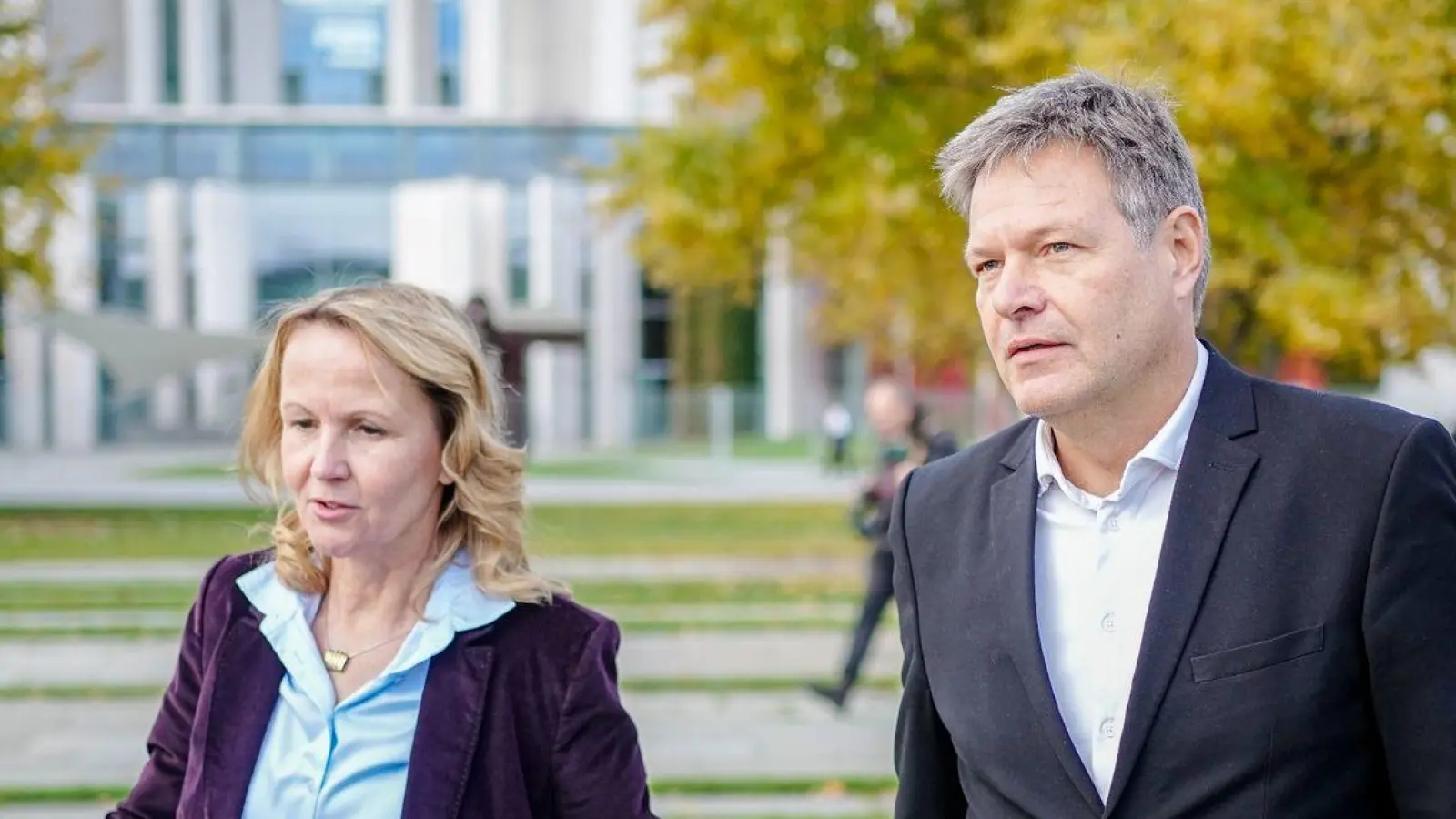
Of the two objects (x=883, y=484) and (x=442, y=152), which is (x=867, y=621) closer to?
(x=883, y=484)

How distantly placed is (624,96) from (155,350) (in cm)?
1802

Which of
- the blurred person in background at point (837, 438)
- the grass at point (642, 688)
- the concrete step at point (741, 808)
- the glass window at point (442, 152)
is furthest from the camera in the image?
the glass window at point (442, 152)

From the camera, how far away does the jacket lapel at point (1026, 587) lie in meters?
2.20

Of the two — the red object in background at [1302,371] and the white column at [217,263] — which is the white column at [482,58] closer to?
the white column at [217,263]

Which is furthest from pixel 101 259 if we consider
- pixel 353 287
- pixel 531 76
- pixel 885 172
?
pixel 353 287

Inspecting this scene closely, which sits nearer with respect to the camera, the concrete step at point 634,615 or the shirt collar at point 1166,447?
the shirt collar at point 1166,447

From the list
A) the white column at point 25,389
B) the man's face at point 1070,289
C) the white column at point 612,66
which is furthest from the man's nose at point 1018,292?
the white column at point 25,389

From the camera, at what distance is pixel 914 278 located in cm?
2023

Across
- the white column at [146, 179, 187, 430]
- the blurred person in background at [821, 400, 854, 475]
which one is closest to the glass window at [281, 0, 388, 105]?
the white column at [146, 179, 187, 430]

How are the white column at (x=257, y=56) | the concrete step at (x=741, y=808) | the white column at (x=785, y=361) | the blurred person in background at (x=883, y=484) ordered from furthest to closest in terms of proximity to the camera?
1. the white column at (x=785, y=361)
2. the white column at (x=257, y=56)
3. the blurred person in background at (x=883, y=484)
4. the concrete step at (x=741, y=808)

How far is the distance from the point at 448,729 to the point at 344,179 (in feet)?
134

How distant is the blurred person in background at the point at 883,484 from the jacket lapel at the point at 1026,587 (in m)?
6.08

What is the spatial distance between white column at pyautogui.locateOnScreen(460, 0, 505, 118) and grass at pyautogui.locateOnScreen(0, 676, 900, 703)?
33429 mm

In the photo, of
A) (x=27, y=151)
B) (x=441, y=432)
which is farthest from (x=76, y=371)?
(x=441, y=432)
